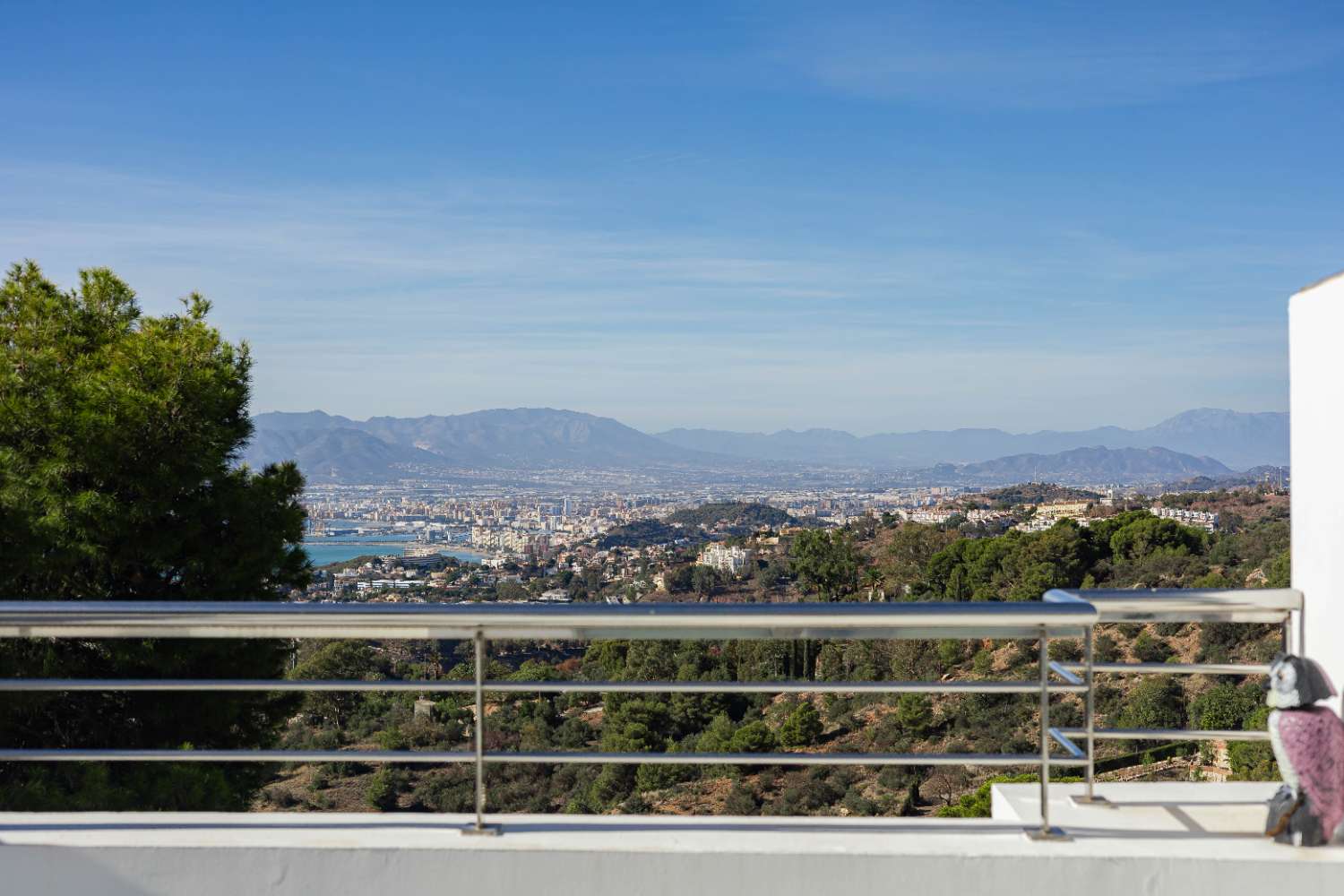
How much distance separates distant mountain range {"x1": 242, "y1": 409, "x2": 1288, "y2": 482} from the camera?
45.0 m

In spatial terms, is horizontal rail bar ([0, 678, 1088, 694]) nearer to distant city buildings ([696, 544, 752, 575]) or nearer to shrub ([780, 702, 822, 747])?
shrub ([780, 702, 822, 747])

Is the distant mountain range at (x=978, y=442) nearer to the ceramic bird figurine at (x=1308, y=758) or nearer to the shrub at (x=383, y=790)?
the shrub at (x=383, y=790)

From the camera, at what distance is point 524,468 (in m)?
59.8

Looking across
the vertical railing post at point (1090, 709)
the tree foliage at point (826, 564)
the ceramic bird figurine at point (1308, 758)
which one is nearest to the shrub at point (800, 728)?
the tree foliage at point (826, 564)

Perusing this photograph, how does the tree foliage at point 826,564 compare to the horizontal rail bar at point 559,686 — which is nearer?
the horizontal rail bar at point 559,686

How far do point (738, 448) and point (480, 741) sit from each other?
81073 millimetres

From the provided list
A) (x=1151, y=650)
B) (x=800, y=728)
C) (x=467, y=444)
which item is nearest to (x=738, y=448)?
(x=467, y=444)

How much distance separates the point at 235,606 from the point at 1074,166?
36.2 metres

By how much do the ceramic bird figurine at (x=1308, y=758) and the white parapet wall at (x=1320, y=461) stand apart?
0.97ft

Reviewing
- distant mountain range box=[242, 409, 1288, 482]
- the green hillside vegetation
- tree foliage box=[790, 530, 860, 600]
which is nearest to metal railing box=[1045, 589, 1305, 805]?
the green hillside vegetation

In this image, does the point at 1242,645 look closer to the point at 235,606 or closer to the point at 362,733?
the point at 362,733

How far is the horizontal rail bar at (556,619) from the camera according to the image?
2.49 metres

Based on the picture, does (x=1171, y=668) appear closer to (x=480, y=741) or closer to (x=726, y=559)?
(x=480, y=741)

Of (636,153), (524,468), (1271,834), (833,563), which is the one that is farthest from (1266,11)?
(524,468)
